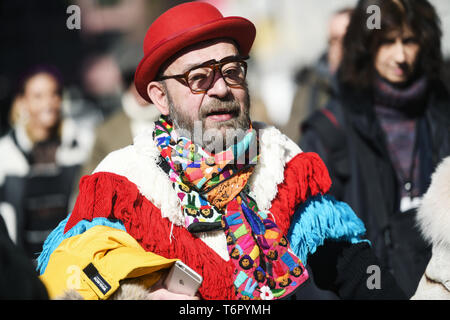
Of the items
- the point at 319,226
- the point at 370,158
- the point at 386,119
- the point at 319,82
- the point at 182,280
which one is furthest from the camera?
the point at 319,82

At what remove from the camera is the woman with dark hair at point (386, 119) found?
12.3 feet

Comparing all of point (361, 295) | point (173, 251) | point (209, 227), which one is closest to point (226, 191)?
point (209, 227)

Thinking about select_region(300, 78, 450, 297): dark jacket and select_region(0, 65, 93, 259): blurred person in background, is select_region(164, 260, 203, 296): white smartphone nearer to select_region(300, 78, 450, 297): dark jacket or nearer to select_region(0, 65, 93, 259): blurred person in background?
select_region(300, 78, 450, 297): dark jacket

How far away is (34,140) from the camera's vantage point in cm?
583

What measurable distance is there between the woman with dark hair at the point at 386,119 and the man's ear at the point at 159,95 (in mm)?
1387

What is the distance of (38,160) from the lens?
5.71 m

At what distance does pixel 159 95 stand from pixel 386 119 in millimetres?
1854

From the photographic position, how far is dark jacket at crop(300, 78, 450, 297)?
359 centimetres

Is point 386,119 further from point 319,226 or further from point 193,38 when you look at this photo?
point 193,38

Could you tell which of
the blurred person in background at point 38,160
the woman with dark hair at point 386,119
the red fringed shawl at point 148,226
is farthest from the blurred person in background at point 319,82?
the red fringed shawl at point 148,226

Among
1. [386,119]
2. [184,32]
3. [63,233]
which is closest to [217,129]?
[184,32]

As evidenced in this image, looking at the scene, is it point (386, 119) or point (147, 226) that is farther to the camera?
point (386, 119)

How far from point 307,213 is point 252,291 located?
44 cm

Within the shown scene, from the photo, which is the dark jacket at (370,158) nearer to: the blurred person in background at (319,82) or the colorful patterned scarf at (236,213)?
the blurred person in background at (319,82)
